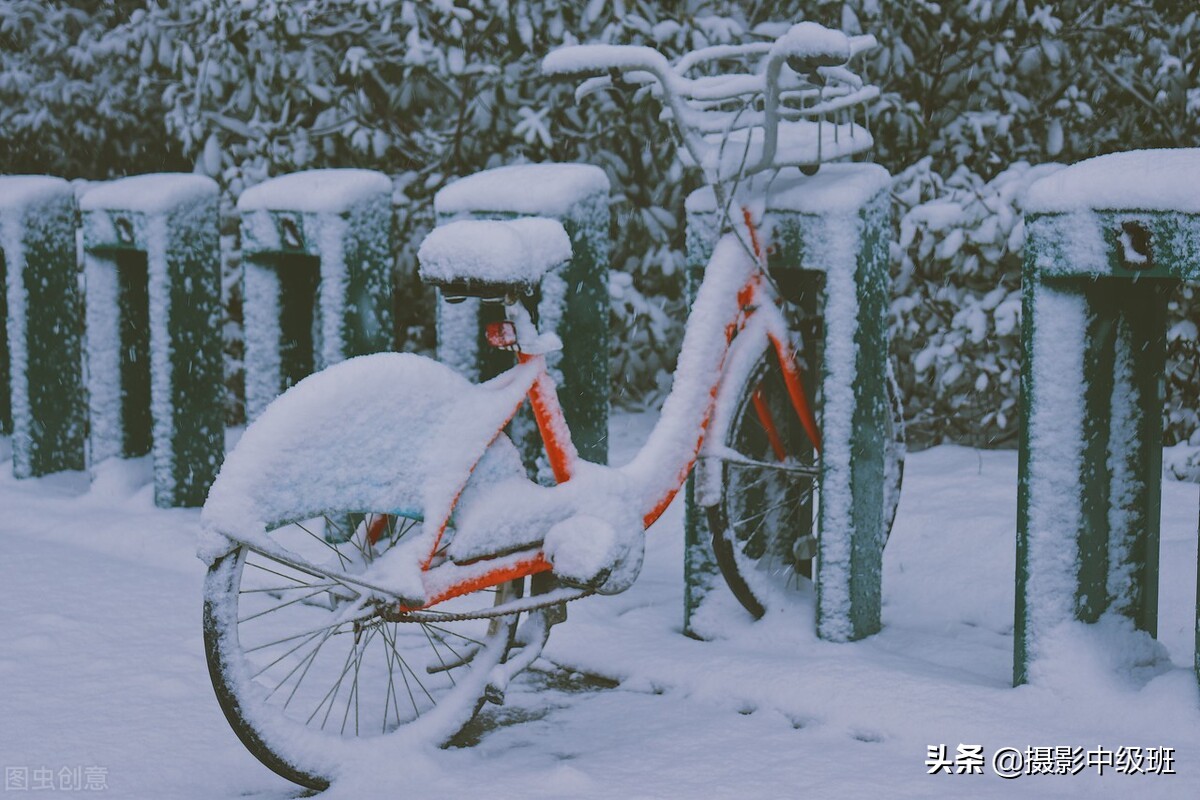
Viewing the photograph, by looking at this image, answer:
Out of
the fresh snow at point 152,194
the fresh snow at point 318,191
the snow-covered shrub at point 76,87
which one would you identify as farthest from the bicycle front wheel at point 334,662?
the snow-covered shrub at point 76,87

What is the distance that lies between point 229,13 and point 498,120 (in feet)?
3.62

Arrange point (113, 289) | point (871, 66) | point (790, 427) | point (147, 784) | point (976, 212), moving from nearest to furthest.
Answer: point (147, 784) → point (790, 427) → point (976, 212) → point (113, 289) → point (871, 66)

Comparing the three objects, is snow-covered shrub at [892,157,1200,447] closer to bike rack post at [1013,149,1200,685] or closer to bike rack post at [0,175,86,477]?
bike rack post at [1013,149,1200,685]

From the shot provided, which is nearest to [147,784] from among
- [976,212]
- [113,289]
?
[113,289]

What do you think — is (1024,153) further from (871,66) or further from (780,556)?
(780,556)

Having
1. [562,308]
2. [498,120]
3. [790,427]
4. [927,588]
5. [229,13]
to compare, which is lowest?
[927,588]

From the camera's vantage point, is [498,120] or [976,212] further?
[498,120]

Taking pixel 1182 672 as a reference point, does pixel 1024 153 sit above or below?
above

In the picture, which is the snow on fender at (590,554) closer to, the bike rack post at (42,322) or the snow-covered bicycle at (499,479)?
the snow-covered bicycle at (499,479)

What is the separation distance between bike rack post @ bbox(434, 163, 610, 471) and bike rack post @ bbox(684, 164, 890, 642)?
446 mm

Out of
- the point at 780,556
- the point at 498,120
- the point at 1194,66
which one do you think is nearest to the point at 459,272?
the point at 780,556

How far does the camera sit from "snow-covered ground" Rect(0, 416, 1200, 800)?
3.03 meters

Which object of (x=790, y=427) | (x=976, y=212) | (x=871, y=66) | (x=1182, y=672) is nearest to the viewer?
(x=1182, y=672)

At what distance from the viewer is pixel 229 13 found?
6.04 metres
